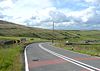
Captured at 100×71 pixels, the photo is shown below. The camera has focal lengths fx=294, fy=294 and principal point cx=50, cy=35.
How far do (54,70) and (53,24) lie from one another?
9561 centimetres

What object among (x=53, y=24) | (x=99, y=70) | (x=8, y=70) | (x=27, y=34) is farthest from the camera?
(x=27, y=34)

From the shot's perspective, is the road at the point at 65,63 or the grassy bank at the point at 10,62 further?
the grassy bank at the point at 10,62

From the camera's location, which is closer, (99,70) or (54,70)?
(99,70)

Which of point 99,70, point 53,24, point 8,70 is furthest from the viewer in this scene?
point 53,24

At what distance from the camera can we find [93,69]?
15.8m

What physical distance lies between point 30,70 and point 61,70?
1.95 m

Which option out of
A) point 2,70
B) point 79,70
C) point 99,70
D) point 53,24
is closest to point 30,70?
point 2,70

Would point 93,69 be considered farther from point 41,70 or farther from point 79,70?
point 41,70

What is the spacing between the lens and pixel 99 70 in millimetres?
15258

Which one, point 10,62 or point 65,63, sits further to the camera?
point 10,62

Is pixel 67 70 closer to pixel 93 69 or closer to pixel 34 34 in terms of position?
pixel 93 69

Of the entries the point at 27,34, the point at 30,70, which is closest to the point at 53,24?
the point at 27,34

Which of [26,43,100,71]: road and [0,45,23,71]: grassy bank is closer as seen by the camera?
[26,43,100,71]: road

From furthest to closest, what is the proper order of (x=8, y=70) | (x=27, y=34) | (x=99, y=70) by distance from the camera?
(x=27, y=34), (x=8, y=70), (x=99, y=70)
